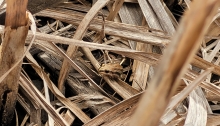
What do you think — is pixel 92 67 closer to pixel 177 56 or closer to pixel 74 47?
pixel 74 47

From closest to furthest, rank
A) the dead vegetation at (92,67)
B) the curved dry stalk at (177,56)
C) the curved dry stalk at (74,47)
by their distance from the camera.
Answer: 1. the curved dry stalk at (177,56)
2. the dead vegetation at (92,67)
3. the curved dry stalk at (74,47)

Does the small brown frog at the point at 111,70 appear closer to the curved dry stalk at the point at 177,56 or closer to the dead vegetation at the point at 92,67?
the dead vegetation at the point at 92,67

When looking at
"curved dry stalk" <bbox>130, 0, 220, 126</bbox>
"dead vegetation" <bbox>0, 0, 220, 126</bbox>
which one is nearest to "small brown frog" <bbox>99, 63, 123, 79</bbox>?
"dead vegetation" <bbox>0, 0, 220, 126</bbox>

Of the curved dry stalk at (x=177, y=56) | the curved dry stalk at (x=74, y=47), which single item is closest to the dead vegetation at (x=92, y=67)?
the curved dry stalk at (x=74, y=47)

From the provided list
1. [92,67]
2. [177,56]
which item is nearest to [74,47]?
[92,67]

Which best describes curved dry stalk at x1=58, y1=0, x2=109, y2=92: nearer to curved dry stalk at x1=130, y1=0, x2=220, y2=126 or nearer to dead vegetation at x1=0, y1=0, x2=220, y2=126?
dead vegetation at x1=0, y1=0, x2=220, y2=126

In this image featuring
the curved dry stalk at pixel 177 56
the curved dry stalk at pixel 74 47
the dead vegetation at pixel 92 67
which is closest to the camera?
the curved dry stalk at pixel 177 56

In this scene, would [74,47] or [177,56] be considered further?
[74,47]

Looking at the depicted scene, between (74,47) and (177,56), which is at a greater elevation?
(177,56)
